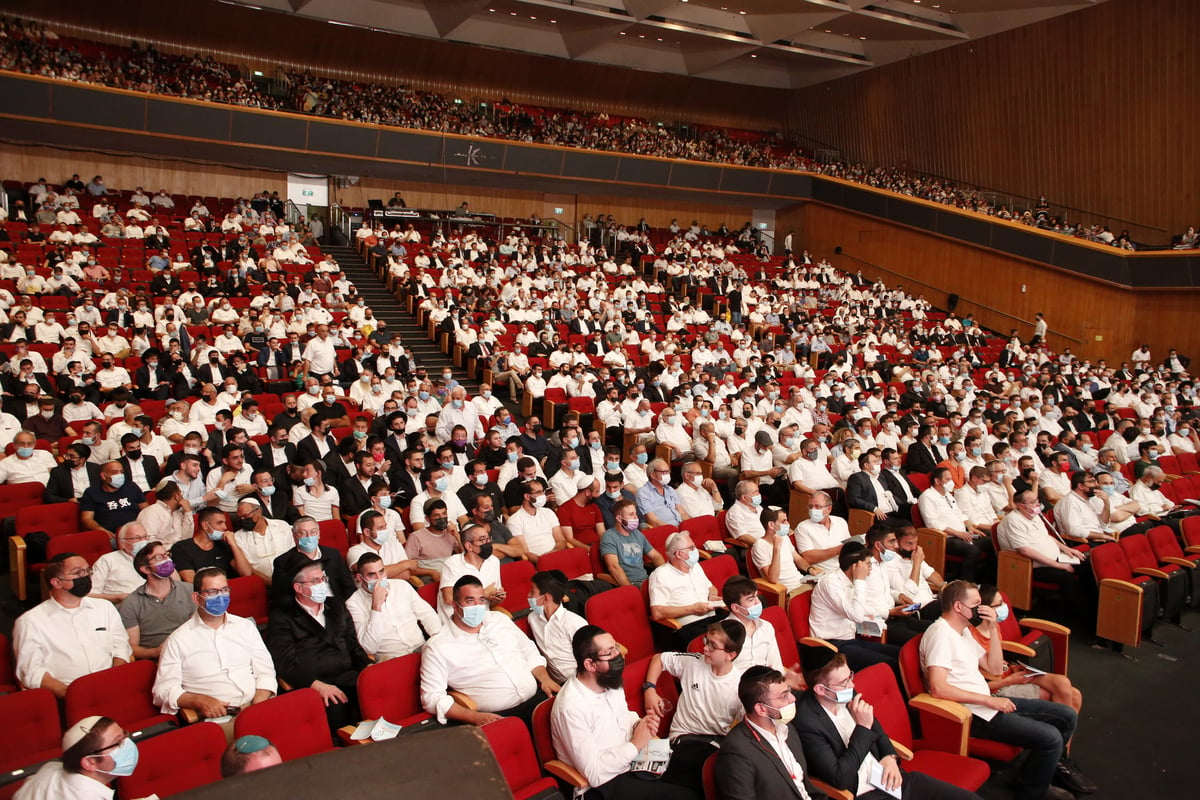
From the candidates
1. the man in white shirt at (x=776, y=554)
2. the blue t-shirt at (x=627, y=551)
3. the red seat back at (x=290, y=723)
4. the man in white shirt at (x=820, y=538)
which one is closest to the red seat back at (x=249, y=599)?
the red seat back at (x=290, y=723)

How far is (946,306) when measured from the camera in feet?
68.4

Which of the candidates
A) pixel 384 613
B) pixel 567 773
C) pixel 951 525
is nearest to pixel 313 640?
pixel 384 613

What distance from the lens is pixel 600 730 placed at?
3.47 meters

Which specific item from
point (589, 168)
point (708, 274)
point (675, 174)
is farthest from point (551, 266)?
point (675, 174)

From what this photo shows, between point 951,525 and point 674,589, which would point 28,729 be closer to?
point 674,589

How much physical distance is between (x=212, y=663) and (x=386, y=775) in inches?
132

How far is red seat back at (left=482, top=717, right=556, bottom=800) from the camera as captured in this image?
3.35 meters

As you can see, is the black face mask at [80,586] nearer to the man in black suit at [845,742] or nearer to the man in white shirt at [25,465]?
the man in white shirt at [25,465]

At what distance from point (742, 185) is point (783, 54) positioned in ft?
12.9

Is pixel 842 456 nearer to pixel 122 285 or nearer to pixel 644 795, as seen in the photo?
pixel 644 795

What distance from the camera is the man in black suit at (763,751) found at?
10.3ft

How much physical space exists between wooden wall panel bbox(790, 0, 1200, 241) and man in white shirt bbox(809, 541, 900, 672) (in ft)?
53.5

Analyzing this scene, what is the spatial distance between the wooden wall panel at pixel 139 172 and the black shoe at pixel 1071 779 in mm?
20118

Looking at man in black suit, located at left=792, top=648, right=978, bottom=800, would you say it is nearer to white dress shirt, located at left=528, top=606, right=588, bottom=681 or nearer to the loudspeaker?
white dress shirt, located at left=528, top=606, right=588, bottom=681
